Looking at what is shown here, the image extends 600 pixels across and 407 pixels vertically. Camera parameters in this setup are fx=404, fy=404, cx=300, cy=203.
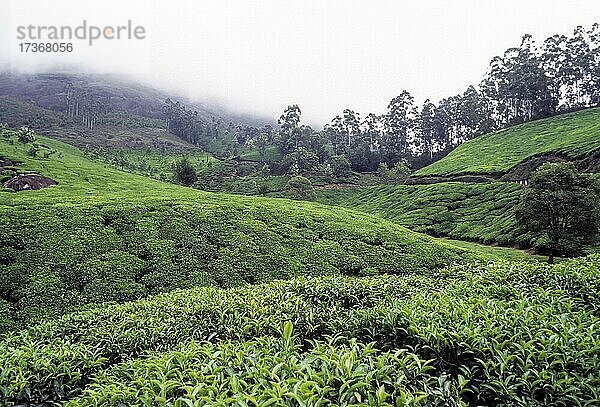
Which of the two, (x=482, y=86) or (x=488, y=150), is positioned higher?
(x=482, y=86)

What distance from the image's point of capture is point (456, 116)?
8194 centimetres

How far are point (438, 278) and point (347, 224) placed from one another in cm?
1026

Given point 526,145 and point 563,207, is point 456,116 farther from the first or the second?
point 563,207

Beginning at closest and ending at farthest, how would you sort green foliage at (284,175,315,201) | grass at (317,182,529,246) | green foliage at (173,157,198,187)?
grass at (317,182,529,246)
green foliage at (284,175,315,201)
green foliage at (173,157,198,187)

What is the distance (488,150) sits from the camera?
5600 cm

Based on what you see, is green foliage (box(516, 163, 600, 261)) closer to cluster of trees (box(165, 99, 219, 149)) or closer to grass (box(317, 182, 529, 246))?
grass (box(317, 182, 529, 246))

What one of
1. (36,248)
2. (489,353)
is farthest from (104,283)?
(489,353)

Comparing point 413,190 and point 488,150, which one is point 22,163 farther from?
point 488,150

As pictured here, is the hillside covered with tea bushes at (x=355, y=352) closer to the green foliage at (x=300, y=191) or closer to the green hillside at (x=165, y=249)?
the green hillside at (x=165, y=249)

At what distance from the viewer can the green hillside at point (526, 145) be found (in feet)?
136

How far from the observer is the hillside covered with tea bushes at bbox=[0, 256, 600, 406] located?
2.54m

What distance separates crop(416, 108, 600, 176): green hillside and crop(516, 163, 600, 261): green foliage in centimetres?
1870

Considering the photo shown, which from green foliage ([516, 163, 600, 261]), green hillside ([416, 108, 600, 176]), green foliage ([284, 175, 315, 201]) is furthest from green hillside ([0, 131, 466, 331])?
green foliage ([284, 175, 315, 201])

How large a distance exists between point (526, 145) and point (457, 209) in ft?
68.7
